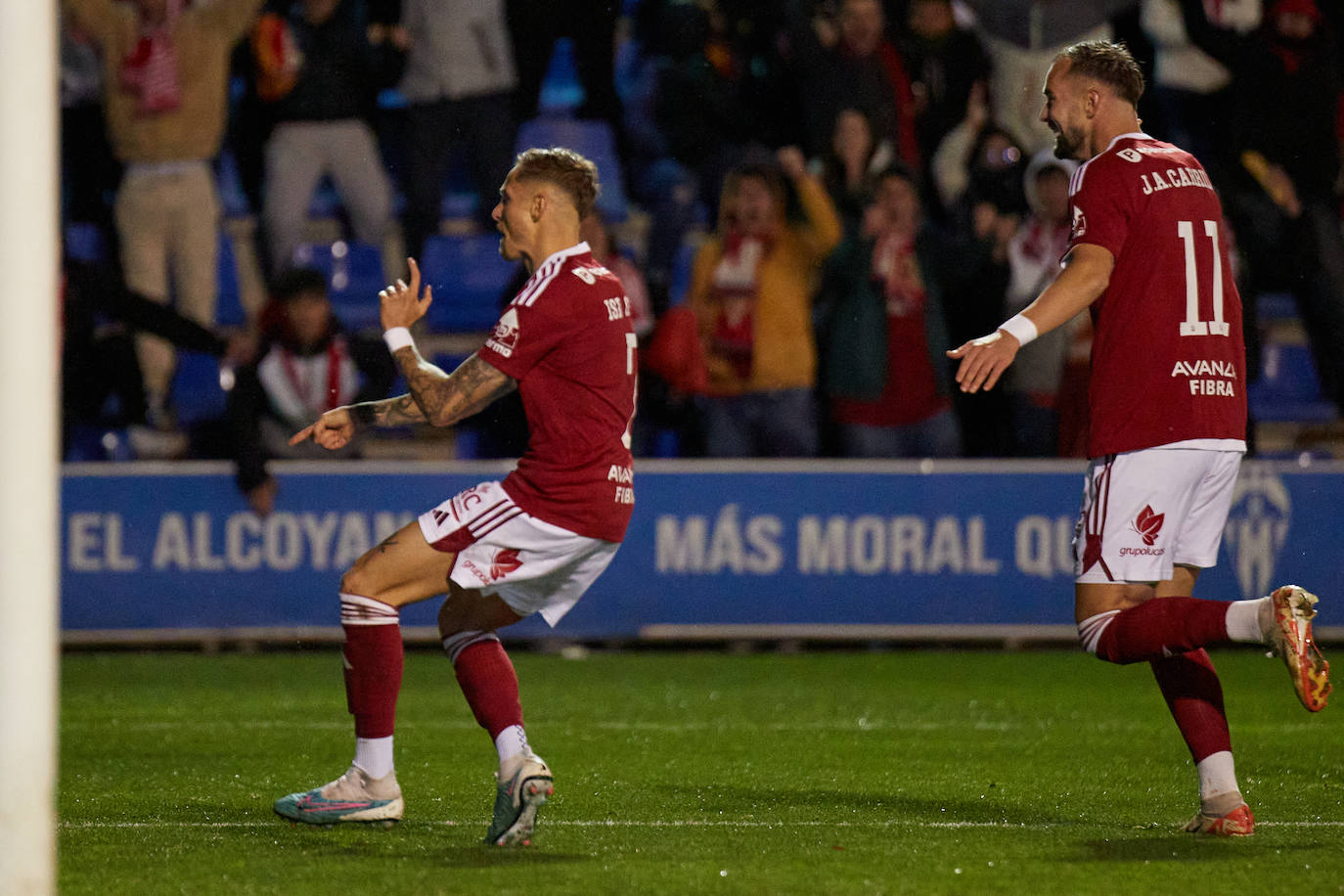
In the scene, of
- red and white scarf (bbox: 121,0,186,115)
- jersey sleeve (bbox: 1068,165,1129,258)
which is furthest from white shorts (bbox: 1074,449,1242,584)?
red and white scarf (bbox: 121,0,186,115)

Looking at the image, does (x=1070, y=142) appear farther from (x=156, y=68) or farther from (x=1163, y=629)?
(x=156, y=68)

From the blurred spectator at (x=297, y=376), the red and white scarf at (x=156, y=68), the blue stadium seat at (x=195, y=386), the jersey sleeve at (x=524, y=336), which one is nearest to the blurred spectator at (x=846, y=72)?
the blurred spectator at (x=297, y=376)

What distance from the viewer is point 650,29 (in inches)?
509

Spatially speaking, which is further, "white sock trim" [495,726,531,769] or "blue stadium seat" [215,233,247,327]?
"blue stadium seat" [215,233,247,327]

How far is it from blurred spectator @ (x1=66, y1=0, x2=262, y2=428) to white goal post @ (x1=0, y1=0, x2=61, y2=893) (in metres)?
8.42

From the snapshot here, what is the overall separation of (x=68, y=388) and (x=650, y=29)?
Result: 4.62m

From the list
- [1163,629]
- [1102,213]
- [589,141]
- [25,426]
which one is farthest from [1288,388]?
[25,426]

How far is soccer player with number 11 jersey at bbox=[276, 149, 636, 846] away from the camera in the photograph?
498 centimetres

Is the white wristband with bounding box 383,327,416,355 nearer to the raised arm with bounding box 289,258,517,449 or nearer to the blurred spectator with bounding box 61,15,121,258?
the raised arm with bounding box 289,258,517,449

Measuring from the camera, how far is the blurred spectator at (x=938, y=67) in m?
12.2

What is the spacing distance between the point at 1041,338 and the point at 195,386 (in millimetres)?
5301

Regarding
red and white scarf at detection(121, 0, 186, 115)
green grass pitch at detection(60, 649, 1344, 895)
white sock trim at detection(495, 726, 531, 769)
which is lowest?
green grass pitch at detection(60, 649, 1344, 895)

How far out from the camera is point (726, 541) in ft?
33.6

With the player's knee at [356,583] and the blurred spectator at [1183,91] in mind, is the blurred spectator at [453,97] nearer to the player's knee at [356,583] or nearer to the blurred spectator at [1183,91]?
the blurred spectator at [1183,91]
